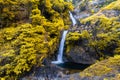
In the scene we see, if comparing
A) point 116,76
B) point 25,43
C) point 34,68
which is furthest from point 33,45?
point 116,76

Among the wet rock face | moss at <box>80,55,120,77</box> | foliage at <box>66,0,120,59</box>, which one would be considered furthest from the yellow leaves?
moss at <box>80,55,120,77</box>

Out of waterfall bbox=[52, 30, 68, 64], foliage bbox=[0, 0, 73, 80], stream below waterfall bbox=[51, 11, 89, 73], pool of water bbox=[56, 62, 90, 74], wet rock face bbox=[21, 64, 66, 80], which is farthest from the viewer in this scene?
waterfall bbox=[52, 30, 68, 64]

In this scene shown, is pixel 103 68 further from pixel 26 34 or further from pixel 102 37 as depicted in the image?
pixel 102 37

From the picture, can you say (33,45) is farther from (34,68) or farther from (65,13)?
(65,13)

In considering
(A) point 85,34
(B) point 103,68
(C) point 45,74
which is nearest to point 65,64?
(A) point 85,34

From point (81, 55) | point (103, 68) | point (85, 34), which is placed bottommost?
point (81, 55)

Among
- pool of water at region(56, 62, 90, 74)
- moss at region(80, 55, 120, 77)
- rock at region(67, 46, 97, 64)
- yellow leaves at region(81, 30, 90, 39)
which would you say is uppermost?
yellow leaves at region(81, 30, 90, 39)

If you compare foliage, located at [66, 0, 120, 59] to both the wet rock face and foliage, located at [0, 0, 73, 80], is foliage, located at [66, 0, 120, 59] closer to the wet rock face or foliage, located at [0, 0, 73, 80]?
foliage, located at [0, 0, 73, 80]

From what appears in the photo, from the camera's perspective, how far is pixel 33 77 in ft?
80.0

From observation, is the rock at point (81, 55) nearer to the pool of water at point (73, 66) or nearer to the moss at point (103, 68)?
the pool of water at point (73, 66)

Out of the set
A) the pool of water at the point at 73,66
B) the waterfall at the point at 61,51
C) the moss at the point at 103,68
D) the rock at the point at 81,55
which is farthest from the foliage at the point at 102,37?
the moss at the point at 103,68

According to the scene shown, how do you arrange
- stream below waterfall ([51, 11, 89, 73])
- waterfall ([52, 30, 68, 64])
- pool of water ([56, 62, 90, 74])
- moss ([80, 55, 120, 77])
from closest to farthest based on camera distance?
moss ([80, 55, 120, 77]), pool of water ([56, 62, 90, 74]), stream below waterfall ([51, 11, 89, 73]), waterfall ([52, 30, 68, 64])

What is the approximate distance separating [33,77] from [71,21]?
2052cm

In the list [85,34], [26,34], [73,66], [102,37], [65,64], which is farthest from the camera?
[85,34]
